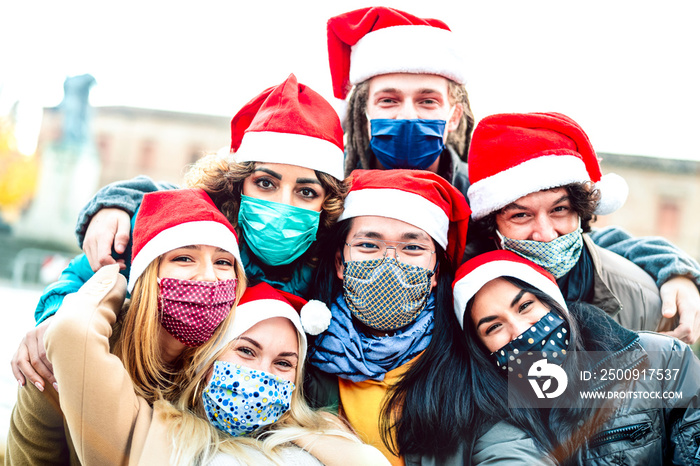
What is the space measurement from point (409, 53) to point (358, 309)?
184 centimetres

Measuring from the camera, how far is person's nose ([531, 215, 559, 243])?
10.4 ft

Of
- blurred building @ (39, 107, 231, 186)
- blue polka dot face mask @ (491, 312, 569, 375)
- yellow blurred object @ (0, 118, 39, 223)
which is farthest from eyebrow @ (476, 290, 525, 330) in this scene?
yellow blurred object @ (0, 118, 39, 223)

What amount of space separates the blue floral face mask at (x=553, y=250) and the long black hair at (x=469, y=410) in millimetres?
253

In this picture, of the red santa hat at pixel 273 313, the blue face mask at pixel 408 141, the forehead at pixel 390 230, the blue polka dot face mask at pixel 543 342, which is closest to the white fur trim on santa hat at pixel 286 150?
the forehead at pixel 390 230

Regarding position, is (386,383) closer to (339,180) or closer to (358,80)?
(339,180)

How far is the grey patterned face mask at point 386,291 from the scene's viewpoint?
10.1 ft

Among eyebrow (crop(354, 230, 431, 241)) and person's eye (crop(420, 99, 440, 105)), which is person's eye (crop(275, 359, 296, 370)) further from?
person's eye (crop(420, 99, 440, 105))

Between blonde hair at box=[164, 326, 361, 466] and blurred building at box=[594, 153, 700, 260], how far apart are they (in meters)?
29.4

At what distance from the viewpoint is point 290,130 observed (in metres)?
3.29

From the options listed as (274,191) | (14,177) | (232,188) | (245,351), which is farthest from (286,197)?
(14,177)

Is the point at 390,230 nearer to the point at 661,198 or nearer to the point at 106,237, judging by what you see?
the point at 106,237

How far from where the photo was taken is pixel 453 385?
3023 millimetres

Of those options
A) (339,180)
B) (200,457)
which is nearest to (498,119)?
(339,180)

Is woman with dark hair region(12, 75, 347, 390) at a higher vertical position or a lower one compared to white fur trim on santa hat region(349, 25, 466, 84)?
lower
